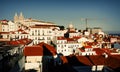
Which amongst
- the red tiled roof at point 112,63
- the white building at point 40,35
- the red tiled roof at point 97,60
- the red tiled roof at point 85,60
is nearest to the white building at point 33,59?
the red tiled roof at point 85,60

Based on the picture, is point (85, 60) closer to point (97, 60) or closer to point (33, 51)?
point (97, 60)

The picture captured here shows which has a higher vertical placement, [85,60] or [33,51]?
[33,51]

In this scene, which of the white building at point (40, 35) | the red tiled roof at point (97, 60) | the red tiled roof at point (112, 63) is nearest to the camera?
the red tiled roof at point (112, 63)

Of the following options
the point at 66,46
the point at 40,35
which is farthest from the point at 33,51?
the point at 40,35

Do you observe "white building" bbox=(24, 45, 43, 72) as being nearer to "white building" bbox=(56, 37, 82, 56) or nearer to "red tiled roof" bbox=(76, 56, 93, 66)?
"red tiled roof" bbox=(76, 56, 93, 66)

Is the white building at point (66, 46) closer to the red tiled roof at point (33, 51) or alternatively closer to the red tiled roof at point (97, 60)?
the red tiled roof at point (33, 51)

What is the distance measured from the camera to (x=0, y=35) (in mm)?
65875

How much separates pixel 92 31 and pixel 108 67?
99026 millimetres

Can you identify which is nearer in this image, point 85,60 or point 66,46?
point 85,60

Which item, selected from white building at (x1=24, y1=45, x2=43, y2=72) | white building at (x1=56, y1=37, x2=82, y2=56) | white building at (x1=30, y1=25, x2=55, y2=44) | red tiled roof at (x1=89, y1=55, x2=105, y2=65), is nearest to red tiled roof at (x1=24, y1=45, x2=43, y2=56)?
white building at (x1=24, y1=45, x2=43, y2=72)

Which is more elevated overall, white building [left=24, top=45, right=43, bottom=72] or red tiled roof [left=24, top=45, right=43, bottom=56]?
red tiled roof [left=24, top=45, right=43, bottom=56]

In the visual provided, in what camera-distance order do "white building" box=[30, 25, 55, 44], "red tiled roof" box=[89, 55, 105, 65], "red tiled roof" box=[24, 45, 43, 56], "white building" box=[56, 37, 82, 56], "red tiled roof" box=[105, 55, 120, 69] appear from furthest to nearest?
1. "white building" box=[30, 25, 55, 44]
2. "white building" box=[56, 37, 82, 56]
3. "red tiled roof" box=[24, 45, 43, 56]
4. "red tiled roof" box=[89, 55, 105, 65]
5. "red tiled roof" box=[105, 55, 120, 69]

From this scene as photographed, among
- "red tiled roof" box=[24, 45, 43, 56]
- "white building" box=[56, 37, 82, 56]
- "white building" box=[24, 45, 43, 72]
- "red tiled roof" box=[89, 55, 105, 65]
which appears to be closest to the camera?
"red tiled roof" box=[89, 55, 105, 65]

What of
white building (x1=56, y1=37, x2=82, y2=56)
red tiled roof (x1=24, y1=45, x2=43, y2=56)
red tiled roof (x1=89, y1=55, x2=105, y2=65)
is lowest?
white building (x1=56, y1=37, x2=82, y2=56)
